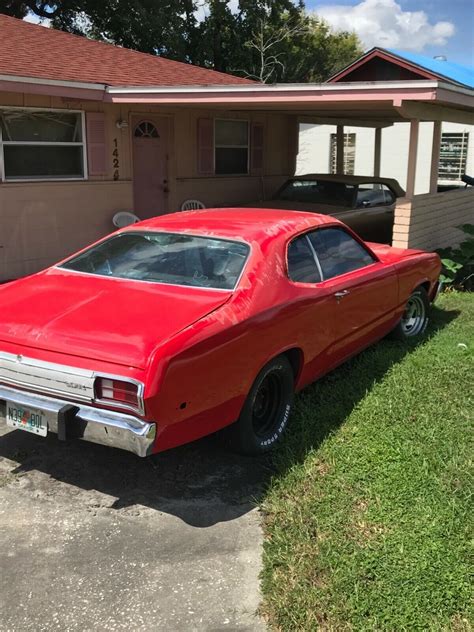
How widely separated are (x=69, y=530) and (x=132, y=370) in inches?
37.6

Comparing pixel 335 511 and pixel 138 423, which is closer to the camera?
pixel 138 423

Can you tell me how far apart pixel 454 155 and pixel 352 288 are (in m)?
18.1

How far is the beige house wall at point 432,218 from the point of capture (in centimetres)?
847

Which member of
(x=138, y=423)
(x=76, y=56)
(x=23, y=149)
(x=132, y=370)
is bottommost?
(x=138, y=423)

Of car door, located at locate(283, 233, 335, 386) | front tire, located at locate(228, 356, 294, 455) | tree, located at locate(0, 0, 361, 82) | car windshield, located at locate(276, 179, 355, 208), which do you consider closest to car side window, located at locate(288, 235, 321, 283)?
car door, located at locate(283, 233, 335, 386)

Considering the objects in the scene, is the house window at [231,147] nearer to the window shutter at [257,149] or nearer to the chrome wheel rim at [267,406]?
the window shutter at [257,149]

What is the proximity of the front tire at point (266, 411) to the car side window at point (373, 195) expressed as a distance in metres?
7.02

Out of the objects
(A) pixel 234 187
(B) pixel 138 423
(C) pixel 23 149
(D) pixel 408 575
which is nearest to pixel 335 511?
(D) pixel 408 575

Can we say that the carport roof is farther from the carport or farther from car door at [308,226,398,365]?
car door at [308,226,398,365]

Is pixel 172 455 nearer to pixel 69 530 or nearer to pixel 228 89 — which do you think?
pixel 69 530

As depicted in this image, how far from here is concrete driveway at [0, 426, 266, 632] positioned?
274 centimetres

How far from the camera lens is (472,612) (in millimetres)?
2672

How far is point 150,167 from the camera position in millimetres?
11117

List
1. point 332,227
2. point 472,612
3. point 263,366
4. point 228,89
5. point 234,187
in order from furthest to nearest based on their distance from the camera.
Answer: point 234,187 → point 228,89 → point 332,227 → point 263,366 → point 472,612
